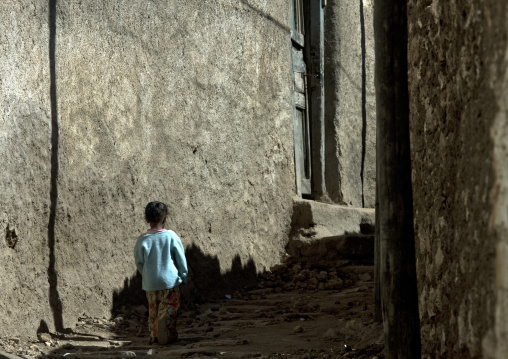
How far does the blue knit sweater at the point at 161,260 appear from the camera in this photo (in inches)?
172

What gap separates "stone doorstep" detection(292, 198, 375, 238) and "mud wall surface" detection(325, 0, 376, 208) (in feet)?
1.60

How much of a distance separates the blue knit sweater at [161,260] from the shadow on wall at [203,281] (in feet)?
1.96

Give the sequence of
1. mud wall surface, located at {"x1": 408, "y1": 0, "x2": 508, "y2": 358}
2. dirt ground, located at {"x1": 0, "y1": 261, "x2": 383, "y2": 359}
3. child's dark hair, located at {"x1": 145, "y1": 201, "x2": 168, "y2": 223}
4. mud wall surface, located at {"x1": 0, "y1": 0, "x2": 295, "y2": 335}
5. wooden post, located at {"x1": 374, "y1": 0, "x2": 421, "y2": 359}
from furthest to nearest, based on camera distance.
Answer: child's dark hair, located at {"x1": 145, "y1": 201, "x2": 168, "y2": 223}, mud wall surface, located at {"x1": 0, "y1": 0, "x2": 295, "y2": 335}, dirt ground, located at {"x1": 0, "y1": 261, "x2": 383, "y2": 359}, wooden post, located at {"x1": 374, "y1": 0, "x2": 421, "y2": 359}, mud wall surface, located at {"x1": 408, "y1": 0, "x2": 508, "y2": 358}

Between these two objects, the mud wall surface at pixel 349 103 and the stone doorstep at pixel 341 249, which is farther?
the mud wall surface at pixel 349 103

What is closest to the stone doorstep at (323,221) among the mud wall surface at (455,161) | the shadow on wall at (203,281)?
the shadow on wall at (203,281)

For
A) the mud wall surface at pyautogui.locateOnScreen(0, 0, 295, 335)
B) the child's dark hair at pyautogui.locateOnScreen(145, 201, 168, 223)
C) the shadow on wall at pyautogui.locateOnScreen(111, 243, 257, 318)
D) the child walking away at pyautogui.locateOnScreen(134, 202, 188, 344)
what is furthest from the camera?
the shadow on wall at pyautogui.locateOnScreen(111, 243, 257, 318)

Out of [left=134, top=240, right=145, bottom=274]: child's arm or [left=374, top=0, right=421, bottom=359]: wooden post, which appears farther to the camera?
[left=134, top=240, right=145, bottom=274]: child's arm

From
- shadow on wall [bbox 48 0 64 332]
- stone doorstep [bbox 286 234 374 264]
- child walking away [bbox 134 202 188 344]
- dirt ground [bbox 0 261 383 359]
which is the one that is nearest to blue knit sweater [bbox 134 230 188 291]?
child walking away [bbox 134 202 188 344]

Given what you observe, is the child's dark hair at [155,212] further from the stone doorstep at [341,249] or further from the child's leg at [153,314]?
the stone doorstep at [341,249]

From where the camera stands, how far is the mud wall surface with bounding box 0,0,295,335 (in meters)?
4.22

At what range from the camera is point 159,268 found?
438 centimetres

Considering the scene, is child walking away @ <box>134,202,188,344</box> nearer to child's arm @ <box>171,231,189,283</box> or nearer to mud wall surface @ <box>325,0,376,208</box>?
child's arm @ <box>171,231,189,283</box>

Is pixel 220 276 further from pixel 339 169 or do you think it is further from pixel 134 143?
pixel 339 169

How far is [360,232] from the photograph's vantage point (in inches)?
279
